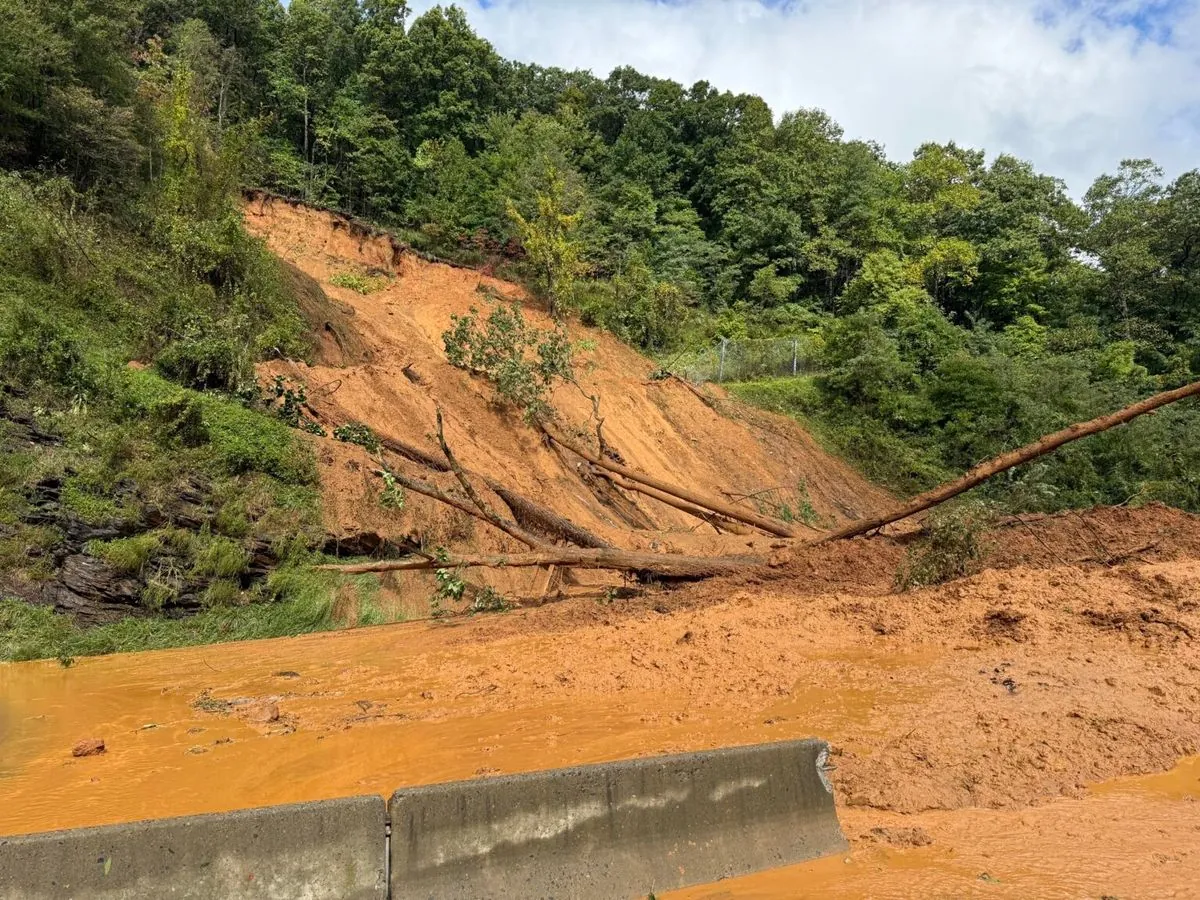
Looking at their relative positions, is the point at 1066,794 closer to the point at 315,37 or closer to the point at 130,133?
the point at 130,133

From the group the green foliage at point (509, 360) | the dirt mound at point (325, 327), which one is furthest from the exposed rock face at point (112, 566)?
the green foliage at point (509, 360)

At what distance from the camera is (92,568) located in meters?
9.39

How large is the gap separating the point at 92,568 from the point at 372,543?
3.65 metres

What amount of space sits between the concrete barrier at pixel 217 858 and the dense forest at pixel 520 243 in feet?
25.9

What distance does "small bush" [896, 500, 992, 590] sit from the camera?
345 inches

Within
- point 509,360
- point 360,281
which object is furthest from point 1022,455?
point 360,281

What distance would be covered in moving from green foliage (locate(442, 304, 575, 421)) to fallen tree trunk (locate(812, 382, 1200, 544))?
9369 mm

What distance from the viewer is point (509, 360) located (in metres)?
18.5

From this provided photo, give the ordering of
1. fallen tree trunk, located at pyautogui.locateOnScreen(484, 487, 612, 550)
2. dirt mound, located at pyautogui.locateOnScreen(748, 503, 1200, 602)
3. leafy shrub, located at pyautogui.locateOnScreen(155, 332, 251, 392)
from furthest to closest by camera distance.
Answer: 1. leafy shrub, located at pyautogui.locateOnScreen(155, 332, 251, 392)
2. fallen tree trunk, located at pyautogui.locateOnScreen(484, 487, 612, 550)
3. dirt mound, located at pyautogui.locateOnScreen(748, 503, 1200, 602)

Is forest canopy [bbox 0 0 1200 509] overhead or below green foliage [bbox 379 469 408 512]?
overhead

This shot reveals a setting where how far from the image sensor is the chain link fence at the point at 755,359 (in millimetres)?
27984

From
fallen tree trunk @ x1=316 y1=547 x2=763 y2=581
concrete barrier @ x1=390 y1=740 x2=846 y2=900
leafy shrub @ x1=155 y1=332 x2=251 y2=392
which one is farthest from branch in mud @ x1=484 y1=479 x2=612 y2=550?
concrete barrier @ x1=390 y1=740 x2=846 y2=900

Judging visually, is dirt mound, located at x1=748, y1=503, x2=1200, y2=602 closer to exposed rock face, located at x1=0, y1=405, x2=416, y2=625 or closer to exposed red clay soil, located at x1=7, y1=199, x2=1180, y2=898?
exposed red clay soil, located at x1=7, y1=199, x2=1180, y2=898

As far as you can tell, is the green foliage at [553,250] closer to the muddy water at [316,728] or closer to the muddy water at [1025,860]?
the muddy water at [316,728]
